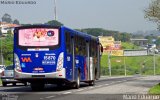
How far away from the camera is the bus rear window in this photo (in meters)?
27.2

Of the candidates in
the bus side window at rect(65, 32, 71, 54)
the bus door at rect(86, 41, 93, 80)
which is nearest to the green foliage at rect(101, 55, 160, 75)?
the bus door at rect(86, 41, 93, 80)

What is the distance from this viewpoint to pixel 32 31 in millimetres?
27422

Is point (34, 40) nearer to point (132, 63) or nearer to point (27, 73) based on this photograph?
point (27, 73)

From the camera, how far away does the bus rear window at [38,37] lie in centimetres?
2719

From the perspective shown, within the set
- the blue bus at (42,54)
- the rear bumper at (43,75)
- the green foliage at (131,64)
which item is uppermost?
the blue bus at (42,54)

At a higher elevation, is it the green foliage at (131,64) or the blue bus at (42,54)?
the blue bus at (42,54)

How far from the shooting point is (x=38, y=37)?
1075 inches

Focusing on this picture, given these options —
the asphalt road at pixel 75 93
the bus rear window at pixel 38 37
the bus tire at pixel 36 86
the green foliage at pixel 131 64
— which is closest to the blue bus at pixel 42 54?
the bus rear window at pixel 38 37

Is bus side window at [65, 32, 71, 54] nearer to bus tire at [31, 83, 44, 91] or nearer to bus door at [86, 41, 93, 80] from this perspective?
bus tire at [31, 83, 44, 91]

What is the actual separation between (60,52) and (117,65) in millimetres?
104085

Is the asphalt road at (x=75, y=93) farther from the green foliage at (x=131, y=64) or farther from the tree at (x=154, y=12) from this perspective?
the green foliage at (x=131, y=64)

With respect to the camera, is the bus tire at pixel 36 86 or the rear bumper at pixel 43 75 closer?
the rear bumper at pixel 43 75

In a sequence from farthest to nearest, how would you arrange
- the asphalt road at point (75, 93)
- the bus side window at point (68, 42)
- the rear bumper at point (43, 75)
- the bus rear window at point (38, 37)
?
the bus side window at point (68, 42)
the bus rear window at point (38, 37)
the rear bumper at point (43, 75)
the asphalt road at point (75, 93)

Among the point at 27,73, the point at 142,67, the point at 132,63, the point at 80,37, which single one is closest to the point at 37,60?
the point at 27,73
